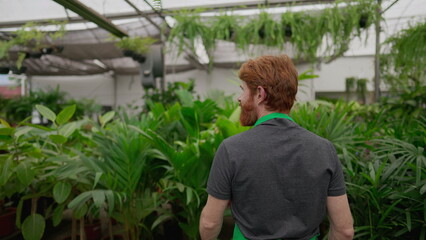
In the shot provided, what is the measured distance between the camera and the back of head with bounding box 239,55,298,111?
2.55ft

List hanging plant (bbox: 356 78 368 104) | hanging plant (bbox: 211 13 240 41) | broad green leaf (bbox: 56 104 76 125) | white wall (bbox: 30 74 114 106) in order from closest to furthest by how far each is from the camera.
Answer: broad green leaf (bbox: 56 104 76 125) → hanging plant (bbox: 211 13 240 41) → hanging plant (bbox: 356 78 368 104) → white wall (bbox: 30 74 114 106)

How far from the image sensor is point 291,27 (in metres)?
2.87

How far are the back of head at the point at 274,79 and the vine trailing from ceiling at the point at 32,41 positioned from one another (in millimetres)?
4305

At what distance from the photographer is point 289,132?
77 centimetres

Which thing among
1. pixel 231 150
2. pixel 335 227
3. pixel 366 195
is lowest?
pixel 366 195

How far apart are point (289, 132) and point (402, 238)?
43.0 inches

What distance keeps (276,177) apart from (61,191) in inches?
51.1

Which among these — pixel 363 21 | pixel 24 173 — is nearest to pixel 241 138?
pixel 24 173

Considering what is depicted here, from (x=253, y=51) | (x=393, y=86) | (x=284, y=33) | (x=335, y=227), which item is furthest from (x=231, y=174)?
(x=393, y=86)

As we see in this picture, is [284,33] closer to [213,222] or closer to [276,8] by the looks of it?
[276,8]

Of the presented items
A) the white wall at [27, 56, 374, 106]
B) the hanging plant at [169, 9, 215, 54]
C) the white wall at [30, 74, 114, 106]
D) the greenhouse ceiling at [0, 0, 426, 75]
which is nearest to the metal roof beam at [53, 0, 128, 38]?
the greenhouse ceiling at [0, 0, 426, 75]

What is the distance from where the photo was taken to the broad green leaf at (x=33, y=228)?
1510 mm

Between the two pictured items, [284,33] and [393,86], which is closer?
[284,33]

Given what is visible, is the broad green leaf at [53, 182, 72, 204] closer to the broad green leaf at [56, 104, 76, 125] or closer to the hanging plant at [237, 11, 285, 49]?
the broad green leaf at [56, 104, 76, 125]
